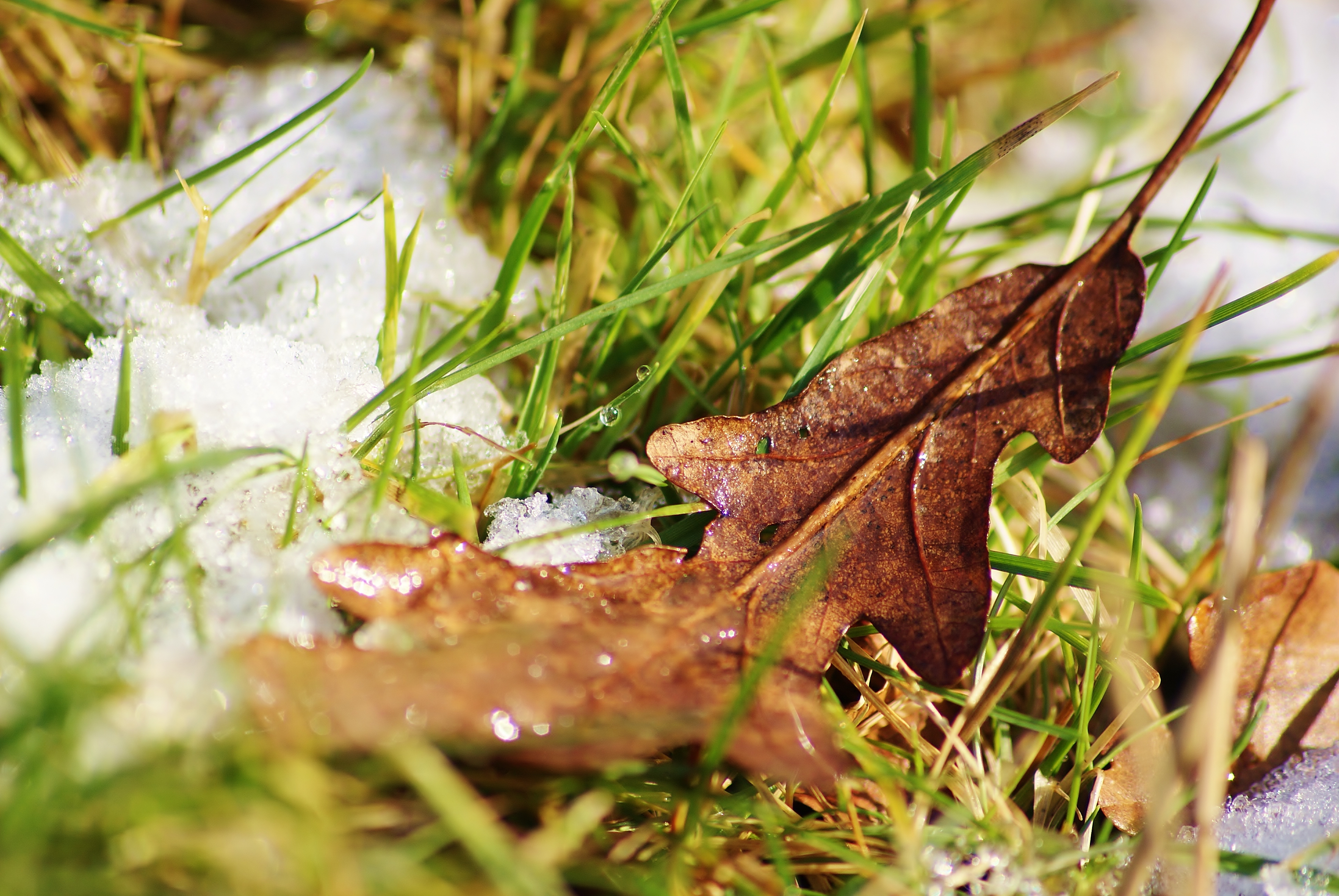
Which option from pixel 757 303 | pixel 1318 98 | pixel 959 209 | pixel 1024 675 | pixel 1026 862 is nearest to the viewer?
pixel 1026 862

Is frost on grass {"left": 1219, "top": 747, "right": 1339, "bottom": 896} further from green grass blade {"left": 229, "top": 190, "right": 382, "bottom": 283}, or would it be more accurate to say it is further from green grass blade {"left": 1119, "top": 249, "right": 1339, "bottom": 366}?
green grass blade {"left": 229, "top": 190, "right": 382, "bottom": 283}

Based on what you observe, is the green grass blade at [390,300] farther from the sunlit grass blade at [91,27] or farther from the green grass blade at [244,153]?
the sunlit grass blade at [91,27]

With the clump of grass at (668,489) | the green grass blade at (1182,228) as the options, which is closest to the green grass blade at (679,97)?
the clump of grass at (668,489)

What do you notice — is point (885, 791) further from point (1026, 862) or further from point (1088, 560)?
point (1088, 560)

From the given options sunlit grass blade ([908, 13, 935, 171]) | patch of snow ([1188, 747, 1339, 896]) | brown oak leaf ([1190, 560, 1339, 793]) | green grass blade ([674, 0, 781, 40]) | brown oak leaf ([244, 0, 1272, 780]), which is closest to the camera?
brown oak leaf ([244, 0, 1272, 780])

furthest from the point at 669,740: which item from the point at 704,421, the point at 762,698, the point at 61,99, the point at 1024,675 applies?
the point at 61,99

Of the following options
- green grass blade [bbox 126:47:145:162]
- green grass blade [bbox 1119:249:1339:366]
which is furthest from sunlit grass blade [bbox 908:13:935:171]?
green grass blade [bbox 126:47:145:162]

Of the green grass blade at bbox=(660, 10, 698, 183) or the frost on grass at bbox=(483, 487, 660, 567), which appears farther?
the green grass blade at bbox=(660, 10, 698, 183)
